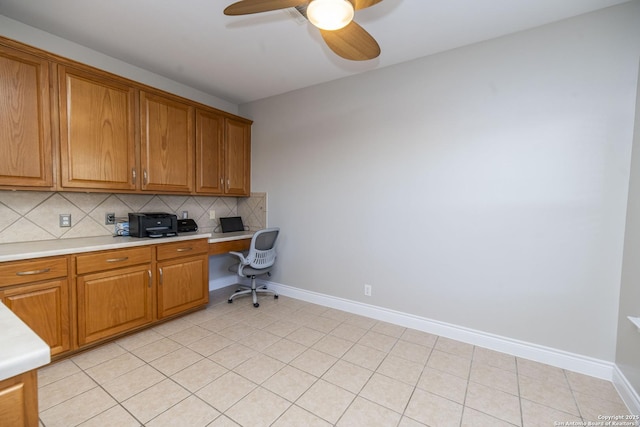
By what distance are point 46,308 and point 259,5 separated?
242 centimetres

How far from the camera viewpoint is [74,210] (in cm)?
252

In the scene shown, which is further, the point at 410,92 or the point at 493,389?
the point at 410,92

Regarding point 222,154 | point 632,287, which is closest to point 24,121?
point 222,154

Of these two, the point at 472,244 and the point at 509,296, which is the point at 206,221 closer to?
the point at 472,244

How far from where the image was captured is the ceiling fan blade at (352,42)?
1676 mm

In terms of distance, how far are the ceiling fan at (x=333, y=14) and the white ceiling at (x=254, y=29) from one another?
1.30 feet

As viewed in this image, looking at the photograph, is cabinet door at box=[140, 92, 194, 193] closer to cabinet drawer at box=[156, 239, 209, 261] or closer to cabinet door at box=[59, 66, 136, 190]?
cabinet door at box=[59, 66, 136, 190]

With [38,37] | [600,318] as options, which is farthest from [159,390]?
[600,318]

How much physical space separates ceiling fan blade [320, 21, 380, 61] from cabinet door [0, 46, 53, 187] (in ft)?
6.95

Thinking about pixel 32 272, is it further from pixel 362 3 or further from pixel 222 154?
pixel 362 3

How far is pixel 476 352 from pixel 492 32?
101 inches

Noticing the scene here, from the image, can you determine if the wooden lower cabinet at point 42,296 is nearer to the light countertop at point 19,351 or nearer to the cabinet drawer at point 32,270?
the cabinet drawer at point 32,270

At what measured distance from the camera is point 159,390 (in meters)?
1.79

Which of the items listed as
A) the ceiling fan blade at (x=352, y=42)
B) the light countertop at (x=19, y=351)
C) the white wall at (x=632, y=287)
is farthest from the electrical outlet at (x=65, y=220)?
the white wall at (x=632, y=287)
